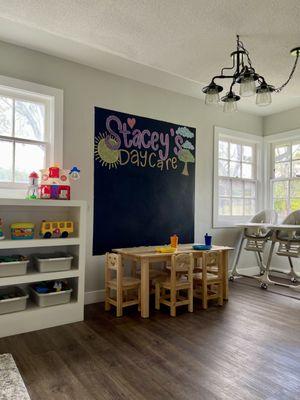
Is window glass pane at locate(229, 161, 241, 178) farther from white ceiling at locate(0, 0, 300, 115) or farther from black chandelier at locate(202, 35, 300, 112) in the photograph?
black chandelier at locate(202, 35, 300, 112)

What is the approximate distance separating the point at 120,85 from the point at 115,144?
0.75 m

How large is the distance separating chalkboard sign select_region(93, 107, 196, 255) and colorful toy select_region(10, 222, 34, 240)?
0.86 meters

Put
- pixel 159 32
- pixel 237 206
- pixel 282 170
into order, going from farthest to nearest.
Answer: pixel 282 170
pixel 237 206
pixel 159 32

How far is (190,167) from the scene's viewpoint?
4.51m

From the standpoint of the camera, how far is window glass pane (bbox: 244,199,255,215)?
5.32m

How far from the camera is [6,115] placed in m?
3.19

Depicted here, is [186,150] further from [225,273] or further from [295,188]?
[295,188]

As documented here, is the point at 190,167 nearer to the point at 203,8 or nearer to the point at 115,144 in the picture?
the point at 115,144

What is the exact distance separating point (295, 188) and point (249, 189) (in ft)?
2.34

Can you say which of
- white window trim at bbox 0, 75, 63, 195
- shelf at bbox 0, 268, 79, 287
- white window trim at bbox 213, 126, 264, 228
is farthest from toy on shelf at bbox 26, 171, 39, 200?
white window trim at bbox 213, 126, 264, 228

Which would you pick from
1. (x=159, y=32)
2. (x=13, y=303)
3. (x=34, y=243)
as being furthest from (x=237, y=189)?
(x=13, y=303)

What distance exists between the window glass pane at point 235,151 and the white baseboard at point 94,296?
300 centimetres

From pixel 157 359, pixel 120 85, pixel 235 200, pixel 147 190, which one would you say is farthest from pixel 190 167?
pixel 157 359

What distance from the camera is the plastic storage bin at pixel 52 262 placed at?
2.93 m
